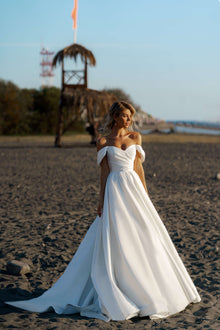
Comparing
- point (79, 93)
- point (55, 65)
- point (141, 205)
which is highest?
point (55, 65)

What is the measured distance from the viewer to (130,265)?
11.3 feet

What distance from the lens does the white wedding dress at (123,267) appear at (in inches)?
134

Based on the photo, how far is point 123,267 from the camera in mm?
3461

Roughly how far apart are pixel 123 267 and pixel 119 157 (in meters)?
0.89

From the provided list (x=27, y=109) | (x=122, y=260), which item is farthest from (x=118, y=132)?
(x=27, y=109)

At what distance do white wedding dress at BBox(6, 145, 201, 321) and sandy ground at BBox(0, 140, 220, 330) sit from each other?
0.37ft

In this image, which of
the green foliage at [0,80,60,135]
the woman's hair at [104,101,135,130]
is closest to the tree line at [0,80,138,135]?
the green foliage at [0,80,60,135]

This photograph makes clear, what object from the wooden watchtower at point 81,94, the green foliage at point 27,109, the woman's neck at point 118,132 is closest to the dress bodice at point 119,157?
the woman's neck at point 118,132

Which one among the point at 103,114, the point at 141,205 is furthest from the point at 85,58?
the point at 141,205

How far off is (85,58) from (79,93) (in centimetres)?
168

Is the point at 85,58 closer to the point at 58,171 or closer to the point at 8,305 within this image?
the point at 58,171

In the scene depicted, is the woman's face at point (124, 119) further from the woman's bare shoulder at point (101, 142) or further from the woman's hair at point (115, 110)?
the woman's bare shoulder at point (101, 142)

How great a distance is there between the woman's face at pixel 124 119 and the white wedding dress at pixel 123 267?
196 millimetres

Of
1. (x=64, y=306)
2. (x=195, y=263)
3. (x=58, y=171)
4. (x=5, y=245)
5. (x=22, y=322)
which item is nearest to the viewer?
(x=22, y=322)
